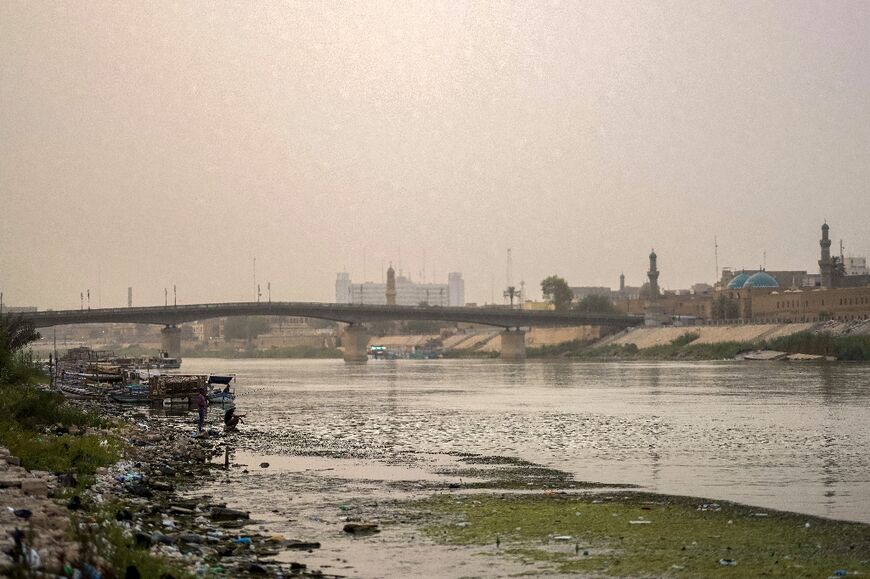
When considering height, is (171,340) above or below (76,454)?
above

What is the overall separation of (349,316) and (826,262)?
7281 centimetres

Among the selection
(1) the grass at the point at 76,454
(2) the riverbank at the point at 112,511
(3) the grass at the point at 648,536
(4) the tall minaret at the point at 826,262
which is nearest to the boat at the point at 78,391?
(1) the grass at the point at 76,454

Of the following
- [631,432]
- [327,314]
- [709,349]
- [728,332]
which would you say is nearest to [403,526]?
[631,432]

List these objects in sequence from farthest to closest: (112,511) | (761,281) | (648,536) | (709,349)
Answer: (761,281) → (709,349) → (648,536) → (112,511)

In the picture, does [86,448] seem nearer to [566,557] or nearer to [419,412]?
[566,557]

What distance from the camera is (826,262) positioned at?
185m

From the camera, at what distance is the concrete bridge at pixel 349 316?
15550 cm

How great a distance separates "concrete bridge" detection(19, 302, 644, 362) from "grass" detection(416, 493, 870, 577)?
13106 cm

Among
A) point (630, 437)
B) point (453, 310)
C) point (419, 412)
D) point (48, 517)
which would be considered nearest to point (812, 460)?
point (630, 437)

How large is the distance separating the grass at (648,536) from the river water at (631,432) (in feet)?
5.68

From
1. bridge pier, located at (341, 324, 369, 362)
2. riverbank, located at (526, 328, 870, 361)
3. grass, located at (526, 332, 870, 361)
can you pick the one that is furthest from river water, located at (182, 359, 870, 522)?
bridge pier, located at (341, 324, 369, 362)

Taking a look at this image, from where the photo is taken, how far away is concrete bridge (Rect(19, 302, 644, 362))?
155500mm

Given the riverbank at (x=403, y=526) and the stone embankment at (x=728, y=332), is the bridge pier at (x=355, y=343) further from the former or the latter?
the riverbank at (x=403, y=526)

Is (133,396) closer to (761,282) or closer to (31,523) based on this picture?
(31,523)
